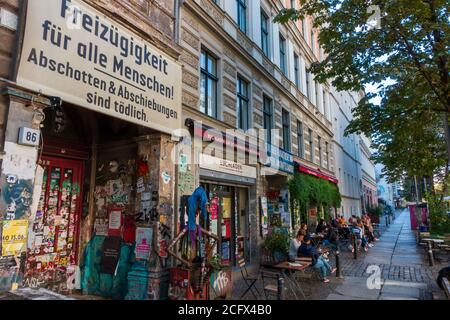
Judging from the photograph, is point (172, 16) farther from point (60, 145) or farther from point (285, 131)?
point (285, 131)

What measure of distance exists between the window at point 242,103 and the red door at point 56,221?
5.50 m

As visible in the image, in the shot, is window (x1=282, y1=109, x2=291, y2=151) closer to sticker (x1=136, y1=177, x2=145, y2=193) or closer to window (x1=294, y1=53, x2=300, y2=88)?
window (x1=294, y1=53, x2=300, y2=88)

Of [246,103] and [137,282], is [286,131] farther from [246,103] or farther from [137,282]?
[137,282]

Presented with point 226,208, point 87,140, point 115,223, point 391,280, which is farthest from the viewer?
point 226,208

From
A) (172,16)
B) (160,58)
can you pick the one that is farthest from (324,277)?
(172,16)

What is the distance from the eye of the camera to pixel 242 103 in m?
11.4

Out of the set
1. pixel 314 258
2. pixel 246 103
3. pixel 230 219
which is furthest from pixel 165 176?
pixel 246 103

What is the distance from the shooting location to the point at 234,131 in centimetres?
1024

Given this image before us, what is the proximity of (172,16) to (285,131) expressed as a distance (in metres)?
8.91

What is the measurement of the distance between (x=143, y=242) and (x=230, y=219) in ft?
14.1

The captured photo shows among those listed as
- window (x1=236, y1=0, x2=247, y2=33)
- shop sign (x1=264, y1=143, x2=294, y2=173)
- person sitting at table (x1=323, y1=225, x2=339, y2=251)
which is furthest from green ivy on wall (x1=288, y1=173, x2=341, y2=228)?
window (x1=236, y1=0, x2=247, y2=33)

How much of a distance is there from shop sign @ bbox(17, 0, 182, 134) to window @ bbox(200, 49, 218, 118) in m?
2.00

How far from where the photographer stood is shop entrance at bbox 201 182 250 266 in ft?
31.5

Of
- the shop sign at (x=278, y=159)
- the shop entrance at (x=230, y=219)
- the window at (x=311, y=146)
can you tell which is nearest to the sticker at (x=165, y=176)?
the shop entrance at (x=230, y=219)
